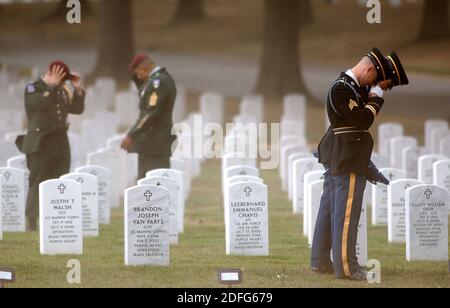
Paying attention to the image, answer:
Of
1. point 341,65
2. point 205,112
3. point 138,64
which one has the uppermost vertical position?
point 341,65

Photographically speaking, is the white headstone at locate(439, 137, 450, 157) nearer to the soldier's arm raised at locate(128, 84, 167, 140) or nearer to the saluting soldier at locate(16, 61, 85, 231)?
the soldier's arm raised at locate(128, 84, 167, 140)

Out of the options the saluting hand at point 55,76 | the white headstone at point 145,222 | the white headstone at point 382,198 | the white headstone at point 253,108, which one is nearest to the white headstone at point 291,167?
the white headstone at point 382,198

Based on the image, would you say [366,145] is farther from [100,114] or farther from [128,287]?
[100,114]

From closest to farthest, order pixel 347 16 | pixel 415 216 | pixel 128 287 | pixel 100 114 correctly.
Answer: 1. pixel 128 287
2. pixel 415 216
3. pixel 100 114
4. pixel 347 16

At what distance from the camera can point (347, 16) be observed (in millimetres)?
53188

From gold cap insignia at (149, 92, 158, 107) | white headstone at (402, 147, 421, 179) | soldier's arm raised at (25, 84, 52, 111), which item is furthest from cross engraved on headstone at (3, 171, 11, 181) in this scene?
white headstone at (402, 147, 421, 179)

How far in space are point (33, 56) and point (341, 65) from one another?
11037 mm

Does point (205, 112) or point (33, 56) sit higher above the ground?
point (33, 56)

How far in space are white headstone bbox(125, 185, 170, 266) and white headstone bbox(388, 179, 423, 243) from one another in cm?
261

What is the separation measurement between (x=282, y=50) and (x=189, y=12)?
2658cm

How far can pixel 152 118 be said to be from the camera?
569 inches

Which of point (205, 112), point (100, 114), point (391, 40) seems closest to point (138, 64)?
point (100, 114)

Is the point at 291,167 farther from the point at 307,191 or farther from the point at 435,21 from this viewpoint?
the point at 435,21

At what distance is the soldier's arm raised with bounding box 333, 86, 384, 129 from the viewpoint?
34.9ft
